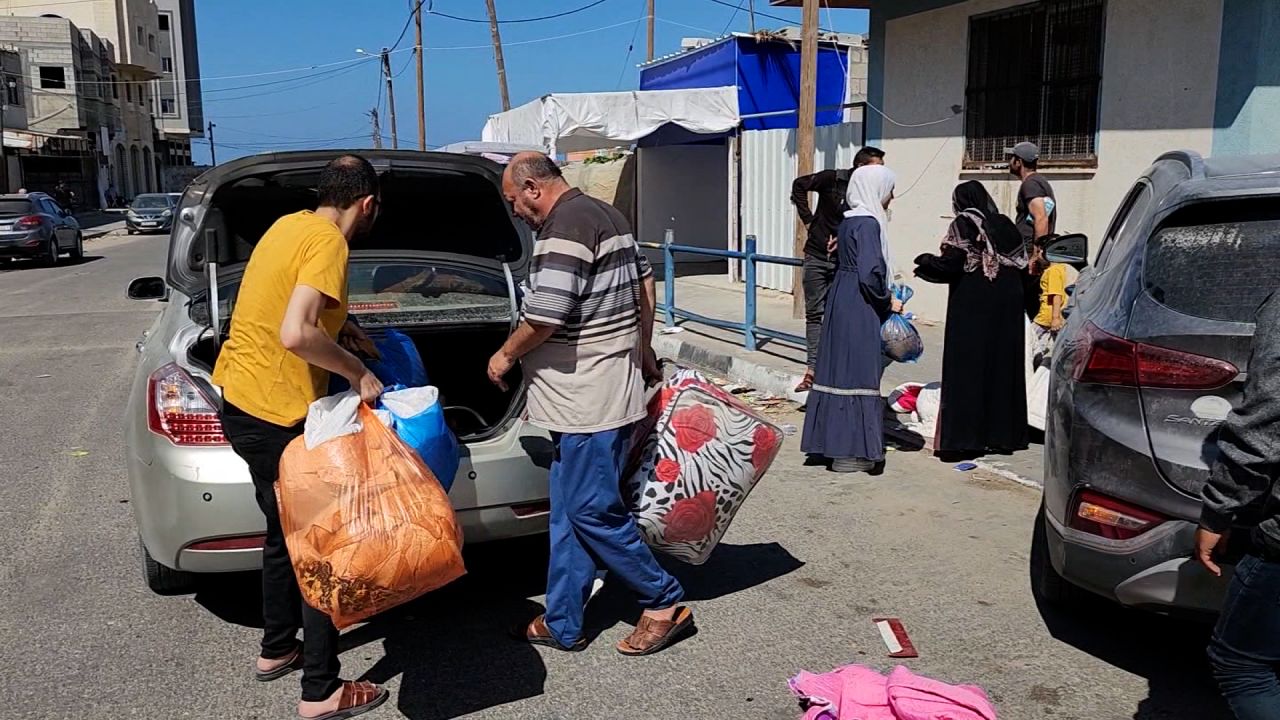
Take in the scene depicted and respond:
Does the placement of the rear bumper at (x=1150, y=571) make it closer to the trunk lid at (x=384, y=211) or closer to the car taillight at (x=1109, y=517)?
the car taillight at (x=1109, y=517)

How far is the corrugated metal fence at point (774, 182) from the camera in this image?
13094 mm

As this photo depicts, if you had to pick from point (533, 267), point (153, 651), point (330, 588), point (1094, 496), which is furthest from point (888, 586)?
point (153, 651)

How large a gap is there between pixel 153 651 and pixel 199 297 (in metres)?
1.44

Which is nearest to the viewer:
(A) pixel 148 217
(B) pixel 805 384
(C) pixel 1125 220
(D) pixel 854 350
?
(C) pixel 1125 220

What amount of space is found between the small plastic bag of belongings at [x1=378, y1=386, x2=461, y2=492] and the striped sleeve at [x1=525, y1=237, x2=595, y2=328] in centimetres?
42

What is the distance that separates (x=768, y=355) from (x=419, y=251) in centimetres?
500

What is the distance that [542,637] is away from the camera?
3818mm

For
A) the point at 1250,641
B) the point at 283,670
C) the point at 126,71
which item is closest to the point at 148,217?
the point at 283,670

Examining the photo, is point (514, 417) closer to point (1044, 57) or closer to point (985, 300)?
point (985, 300)

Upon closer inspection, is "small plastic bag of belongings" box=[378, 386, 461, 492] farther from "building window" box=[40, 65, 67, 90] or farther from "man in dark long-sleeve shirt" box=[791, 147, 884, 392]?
"building window" box=[40, 65, 67, 90]

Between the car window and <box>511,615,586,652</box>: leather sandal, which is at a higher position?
the car window

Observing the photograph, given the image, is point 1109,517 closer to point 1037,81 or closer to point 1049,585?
point 1049,585

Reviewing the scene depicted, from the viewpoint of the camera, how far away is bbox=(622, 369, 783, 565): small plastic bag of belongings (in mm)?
3754

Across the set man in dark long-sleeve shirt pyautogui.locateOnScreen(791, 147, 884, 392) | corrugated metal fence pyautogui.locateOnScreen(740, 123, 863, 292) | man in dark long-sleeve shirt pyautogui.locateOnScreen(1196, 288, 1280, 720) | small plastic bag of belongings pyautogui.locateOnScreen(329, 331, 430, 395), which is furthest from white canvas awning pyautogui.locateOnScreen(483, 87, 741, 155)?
man in dark long-sleeve shirt pyautogui.locateOnScreen(1196, 288, 1280, 720)
